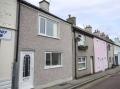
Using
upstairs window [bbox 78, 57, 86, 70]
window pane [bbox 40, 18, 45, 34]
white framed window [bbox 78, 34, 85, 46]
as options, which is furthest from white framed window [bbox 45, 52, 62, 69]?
white framed window [bbox 78, 34, 85, 46]

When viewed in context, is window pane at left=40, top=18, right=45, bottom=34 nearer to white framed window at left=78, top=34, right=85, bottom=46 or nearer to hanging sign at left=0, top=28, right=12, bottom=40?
hanging sign at left=0, top=28, right=12, bottom=40

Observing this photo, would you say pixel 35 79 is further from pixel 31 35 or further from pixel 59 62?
pixel 59 62

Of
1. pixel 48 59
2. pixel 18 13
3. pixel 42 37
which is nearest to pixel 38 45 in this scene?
pixel 42 37

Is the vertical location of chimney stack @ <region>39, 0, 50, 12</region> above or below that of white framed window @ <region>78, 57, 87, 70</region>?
above

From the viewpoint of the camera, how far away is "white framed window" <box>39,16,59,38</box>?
14.3 meters

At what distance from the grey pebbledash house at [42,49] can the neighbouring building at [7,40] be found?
32.6 inches

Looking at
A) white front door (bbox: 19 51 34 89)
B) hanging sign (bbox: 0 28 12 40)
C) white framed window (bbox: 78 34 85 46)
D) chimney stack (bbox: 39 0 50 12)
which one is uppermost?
chimney stack (bbox: 39 0 50 12)

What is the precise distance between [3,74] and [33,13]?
5145mm

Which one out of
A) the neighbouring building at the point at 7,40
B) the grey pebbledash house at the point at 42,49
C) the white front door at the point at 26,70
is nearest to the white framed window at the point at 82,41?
the grey pebbledash house at the point at 42,49

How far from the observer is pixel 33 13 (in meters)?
13.2

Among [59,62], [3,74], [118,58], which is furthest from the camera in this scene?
Answer: [118,58]

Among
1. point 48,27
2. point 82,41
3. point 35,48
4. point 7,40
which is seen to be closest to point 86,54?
point 82,41

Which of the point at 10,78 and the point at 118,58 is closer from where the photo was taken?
the point at 10,78

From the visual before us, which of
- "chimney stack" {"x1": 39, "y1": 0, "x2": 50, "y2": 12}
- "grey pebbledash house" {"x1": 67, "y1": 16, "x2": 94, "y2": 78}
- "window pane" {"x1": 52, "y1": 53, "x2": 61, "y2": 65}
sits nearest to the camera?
"window pane" {"x1": 52, "y1": 53, "x2": 61, "y2": 65}
